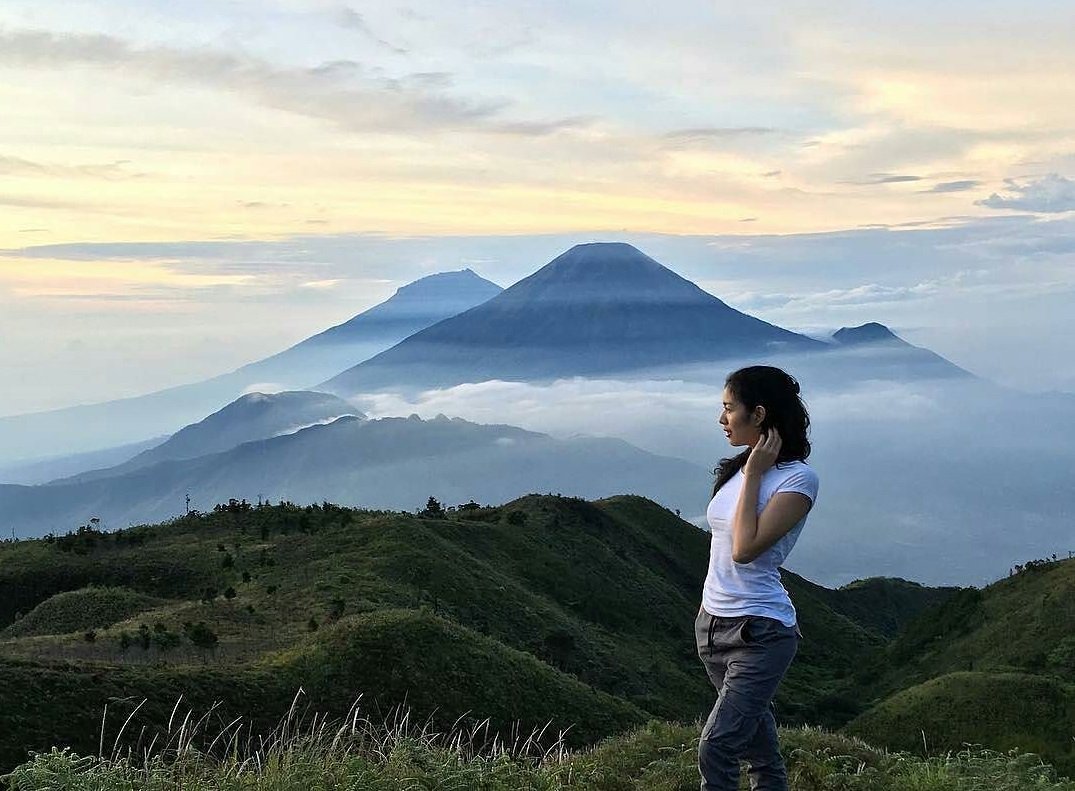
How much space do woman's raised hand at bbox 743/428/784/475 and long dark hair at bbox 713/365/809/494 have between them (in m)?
0.14

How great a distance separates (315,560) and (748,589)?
27.7 metres

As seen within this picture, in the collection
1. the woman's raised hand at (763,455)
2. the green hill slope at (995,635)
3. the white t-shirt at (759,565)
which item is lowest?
the green hill slope at (995,635)

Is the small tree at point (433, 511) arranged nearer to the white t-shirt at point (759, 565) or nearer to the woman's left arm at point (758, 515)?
the white t-shirt at point (759, 565)

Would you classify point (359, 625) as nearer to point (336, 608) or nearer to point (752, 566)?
point (336, 608)

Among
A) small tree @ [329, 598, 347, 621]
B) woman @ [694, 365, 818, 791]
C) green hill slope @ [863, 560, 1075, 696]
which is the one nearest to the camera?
woman @ [694, 365, 818, 791]

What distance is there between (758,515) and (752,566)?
42 cm

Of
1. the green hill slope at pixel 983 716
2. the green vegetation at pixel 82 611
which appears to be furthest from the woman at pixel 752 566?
the green vegetation at pixel 82 611

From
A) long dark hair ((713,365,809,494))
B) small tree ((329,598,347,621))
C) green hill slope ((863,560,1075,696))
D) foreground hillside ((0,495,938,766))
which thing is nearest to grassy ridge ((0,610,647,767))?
foreground hillside ((0,495,938,766))

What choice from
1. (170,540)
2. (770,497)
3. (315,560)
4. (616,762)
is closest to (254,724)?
(616,762)

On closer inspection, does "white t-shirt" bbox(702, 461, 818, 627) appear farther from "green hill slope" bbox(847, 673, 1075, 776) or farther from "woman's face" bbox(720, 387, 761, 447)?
"green hill slope" bbox(847, 673, 1075, 776)

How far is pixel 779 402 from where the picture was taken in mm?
7516

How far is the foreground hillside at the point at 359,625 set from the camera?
1778 centimetres

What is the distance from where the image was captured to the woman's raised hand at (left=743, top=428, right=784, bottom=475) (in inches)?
282

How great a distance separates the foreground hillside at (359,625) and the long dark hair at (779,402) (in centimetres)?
1111
